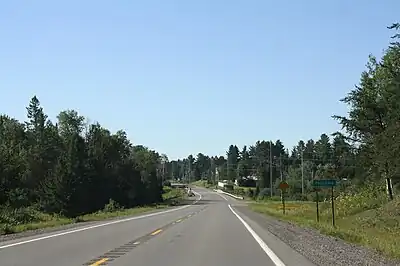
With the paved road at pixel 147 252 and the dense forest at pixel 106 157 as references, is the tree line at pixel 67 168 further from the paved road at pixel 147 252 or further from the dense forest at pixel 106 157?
the paved road at pixel 147 252

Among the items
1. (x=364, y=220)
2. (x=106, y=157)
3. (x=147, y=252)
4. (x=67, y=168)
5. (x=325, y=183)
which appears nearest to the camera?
(x=147, y=252)

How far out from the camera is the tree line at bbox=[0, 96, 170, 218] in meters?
87.3

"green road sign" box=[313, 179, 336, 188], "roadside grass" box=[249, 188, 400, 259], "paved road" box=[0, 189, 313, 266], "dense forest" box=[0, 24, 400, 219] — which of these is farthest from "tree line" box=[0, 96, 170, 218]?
"paved road" box=[0, 189, 313, 266]

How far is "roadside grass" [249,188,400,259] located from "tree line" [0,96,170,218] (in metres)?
37.5

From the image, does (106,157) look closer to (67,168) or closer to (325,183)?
(67,168)

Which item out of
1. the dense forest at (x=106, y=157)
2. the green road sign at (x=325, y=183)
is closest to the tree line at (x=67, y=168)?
the dense forest at (x=106, y=157)

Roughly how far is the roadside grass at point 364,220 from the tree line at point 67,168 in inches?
1475

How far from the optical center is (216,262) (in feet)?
49.4

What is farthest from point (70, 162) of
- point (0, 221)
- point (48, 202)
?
point (0, 221)

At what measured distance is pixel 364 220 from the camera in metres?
46.3

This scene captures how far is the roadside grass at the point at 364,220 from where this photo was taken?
25275 mm

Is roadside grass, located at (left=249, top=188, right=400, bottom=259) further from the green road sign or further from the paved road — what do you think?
the paved road

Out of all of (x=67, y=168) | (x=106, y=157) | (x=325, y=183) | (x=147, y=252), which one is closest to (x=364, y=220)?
(x=325, y=183)

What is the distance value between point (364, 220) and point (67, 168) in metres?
55.5
